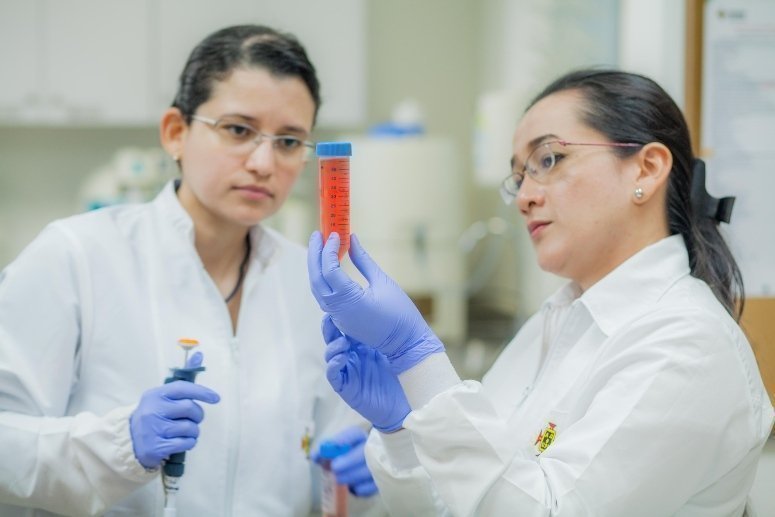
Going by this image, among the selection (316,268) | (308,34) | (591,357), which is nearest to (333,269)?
(316,268)

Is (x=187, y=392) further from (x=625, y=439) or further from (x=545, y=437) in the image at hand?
(x=625, y=439)

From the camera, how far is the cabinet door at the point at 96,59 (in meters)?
3.26

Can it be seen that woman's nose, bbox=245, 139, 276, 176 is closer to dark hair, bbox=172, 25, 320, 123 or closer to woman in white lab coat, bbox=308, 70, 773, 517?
dark hair, bbox=172, 25, 320, 123

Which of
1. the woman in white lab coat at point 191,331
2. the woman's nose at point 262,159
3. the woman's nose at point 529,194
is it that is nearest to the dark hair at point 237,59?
the woman in white lab coat at point 191,331

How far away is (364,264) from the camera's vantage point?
4.04ft

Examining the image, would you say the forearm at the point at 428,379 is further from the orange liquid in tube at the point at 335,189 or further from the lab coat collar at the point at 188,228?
the lab coat collar at the point at 188,228

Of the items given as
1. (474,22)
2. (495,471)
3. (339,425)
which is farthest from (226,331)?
(474,22)

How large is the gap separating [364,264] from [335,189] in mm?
120

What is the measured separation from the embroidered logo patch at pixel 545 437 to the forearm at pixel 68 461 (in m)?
0.61

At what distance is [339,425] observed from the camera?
1.62 metres

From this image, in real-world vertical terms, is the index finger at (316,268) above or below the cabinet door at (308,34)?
below

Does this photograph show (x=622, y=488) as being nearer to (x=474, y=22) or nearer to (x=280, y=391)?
(x=280, y=391)

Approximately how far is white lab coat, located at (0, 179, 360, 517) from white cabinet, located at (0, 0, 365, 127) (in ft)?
6.30

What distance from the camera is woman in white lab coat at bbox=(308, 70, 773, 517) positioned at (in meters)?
1.10
